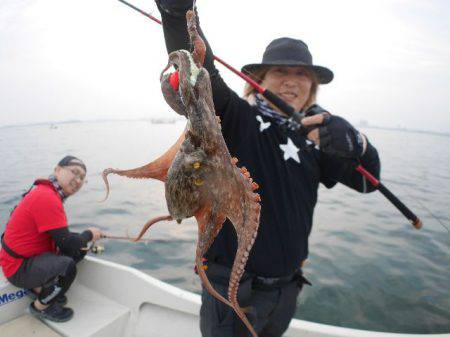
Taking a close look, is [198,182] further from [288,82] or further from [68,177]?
[68,177]

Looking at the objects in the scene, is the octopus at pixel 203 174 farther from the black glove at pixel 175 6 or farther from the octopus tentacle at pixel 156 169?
the black glove at pixel 175 6

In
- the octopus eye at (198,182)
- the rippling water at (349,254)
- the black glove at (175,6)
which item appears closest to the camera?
the octopus eye at (198,182)

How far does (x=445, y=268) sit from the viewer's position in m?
8.87

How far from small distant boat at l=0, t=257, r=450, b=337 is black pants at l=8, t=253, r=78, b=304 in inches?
12.9

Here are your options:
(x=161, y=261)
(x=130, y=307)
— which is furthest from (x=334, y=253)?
(x=130, y=307)

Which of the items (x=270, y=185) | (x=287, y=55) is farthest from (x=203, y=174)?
(x=287, y=55)

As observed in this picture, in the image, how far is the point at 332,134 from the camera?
2.84 meters

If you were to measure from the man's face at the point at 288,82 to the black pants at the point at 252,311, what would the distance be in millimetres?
1806

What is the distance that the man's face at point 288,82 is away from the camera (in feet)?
10.6

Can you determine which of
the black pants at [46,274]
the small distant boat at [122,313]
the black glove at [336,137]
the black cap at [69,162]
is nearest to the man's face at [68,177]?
the black cap at [69,162]

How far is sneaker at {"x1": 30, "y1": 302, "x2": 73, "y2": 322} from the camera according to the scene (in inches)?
188

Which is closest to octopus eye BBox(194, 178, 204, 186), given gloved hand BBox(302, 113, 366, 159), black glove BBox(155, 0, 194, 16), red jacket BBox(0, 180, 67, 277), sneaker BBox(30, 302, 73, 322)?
black glove BBox(155, 0, 194, 16)

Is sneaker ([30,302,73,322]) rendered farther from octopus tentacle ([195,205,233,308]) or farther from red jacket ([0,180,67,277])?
octopus tentacle ([195,205,233,308])

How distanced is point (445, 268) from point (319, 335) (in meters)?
6.65
